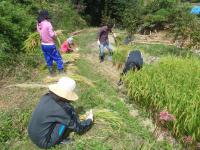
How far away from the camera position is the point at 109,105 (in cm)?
614

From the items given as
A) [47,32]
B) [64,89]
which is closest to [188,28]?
[47,32]

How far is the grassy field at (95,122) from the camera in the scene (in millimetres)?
4840

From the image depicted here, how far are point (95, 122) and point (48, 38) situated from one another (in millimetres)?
2433

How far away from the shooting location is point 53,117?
4.48m

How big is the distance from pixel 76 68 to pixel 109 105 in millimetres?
2289

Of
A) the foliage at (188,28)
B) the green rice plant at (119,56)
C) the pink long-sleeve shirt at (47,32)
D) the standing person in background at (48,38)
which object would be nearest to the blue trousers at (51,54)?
the standing person in background at (48,38)

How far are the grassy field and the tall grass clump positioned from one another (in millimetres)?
348

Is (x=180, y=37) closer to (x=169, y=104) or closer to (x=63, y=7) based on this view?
(x=169, y=104)

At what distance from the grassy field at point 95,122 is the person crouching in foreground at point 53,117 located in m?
0.20

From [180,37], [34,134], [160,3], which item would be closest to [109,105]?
[34,134]

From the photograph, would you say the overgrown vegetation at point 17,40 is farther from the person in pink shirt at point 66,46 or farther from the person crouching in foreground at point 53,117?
the person crouching in foreground at point 53,117

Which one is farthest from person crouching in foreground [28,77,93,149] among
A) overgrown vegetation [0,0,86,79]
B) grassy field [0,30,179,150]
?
overgrown vegetation [0,0,86,79]

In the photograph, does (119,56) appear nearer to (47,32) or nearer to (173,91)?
(47,32)

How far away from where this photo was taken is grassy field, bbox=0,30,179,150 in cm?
484
